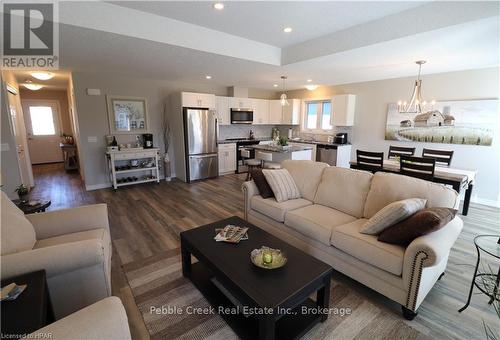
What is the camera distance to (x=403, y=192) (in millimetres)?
2293

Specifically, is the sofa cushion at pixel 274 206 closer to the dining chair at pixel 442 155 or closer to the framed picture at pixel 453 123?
the framed picture at pixel 453 123

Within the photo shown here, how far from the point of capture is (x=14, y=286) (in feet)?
3.97

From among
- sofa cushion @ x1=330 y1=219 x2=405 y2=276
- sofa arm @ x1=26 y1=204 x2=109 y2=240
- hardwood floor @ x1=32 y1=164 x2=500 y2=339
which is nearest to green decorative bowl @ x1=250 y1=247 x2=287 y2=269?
sofa cushion @ x1=330 y1=219 x2=405 y2=276

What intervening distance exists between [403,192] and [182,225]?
2.81 meters

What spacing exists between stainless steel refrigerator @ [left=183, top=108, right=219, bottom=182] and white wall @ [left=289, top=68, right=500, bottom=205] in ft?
12.5

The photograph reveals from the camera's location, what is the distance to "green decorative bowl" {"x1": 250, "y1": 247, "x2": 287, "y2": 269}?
1.68 meters

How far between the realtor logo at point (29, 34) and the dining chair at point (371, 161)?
4531 mm

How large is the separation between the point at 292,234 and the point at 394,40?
2.58 m

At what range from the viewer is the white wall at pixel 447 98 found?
14.0ft

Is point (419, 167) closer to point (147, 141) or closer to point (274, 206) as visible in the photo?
point (274, 206)

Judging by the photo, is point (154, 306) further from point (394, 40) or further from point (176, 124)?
point (176, 124)

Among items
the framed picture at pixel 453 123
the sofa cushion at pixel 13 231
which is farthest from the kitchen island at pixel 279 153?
the sofa cushion at pixel 13 231

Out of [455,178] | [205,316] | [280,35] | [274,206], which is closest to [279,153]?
[280,35]

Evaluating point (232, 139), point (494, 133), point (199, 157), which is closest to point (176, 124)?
point (199, 157)
